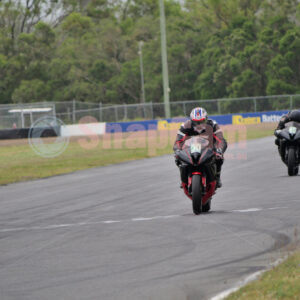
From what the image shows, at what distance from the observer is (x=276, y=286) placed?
5344 mm

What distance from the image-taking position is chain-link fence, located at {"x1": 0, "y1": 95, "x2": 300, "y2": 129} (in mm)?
42812

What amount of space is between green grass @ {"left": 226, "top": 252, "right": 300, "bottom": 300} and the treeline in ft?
188

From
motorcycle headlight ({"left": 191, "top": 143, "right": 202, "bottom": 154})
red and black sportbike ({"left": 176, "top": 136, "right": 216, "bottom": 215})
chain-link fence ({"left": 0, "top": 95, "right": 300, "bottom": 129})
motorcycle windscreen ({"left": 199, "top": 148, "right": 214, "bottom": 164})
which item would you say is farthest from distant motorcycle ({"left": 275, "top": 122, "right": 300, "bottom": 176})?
chain-link fence ({"left": 0, "top": 95, "right": 300, "bottom": 129})

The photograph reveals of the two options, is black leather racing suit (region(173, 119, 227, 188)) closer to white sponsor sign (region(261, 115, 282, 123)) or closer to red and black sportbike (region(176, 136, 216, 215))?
red and black sportbike (region(176, 136, 216, 215))

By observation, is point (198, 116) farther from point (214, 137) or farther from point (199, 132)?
point (214, 137)

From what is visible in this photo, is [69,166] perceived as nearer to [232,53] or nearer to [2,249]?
[2,249]

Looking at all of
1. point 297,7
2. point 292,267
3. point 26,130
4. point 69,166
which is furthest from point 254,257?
point 297,7

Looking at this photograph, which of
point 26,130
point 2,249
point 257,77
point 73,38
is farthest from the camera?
point 73,38

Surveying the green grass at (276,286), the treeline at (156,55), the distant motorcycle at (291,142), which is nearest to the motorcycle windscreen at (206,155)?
the green grass at (276,286)

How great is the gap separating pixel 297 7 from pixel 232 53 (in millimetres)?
7987

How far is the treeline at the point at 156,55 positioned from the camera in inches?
2544

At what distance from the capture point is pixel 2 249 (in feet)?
26.4

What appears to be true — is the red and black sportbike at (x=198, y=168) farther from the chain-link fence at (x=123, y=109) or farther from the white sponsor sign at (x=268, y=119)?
the white sponsor sign at (x=268, y=119)

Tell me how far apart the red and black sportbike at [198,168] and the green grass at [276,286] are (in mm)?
3687
